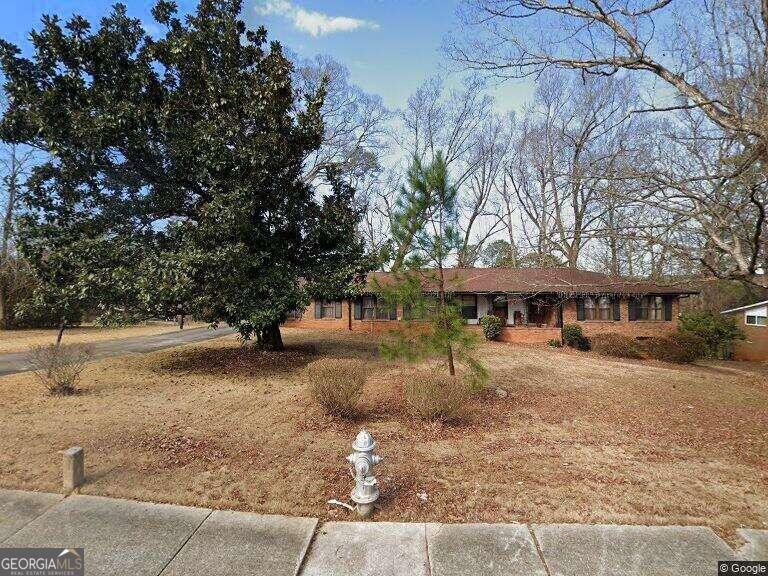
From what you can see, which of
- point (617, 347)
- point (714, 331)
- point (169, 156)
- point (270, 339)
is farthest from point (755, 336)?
point (169, 156)

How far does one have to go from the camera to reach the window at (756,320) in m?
20.8

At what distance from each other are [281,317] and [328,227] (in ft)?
9.89

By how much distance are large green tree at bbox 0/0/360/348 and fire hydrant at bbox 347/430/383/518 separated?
6252 millimetres

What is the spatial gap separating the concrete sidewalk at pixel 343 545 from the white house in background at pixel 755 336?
73.6 feet

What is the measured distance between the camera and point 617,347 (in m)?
16.5

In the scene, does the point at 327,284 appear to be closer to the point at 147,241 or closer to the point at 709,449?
the point at 147,241

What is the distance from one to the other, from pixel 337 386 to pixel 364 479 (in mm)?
2662

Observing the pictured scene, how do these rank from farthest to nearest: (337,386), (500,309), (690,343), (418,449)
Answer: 1. (500,309)
2. (690,343)
3. (337,386)
4. (418,449)

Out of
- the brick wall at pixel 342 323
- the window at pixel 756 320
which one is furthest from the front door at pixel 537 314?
the window at pixel 756 320

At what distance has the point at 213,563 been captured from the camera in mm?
2777

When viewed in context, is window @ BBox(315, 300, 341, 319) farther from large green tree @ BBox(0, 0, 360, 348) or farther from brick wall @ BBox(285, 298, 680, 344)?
large green tree @ BBox(0, 0, 360, 348)

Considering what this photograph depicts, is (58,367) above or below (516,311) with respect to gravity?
below

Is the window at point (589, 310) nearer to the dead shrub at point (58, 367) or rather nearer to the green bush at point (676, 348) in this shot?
A: the green bush at point (676, 348)

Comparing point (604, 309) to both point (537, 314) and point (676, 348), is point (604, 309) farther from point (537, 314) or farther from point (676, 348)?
point (676, 348)
